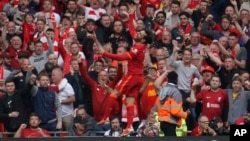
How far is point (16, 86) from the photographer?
24.9 m

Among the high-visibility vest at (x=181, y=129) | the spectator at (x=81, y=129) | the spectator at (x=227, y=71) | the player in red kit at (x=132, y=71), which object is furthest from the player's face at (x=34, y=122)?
the spectator at (x=227, y=71)

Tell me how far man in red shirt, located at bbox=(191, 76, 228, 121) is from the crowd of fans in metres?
0.02

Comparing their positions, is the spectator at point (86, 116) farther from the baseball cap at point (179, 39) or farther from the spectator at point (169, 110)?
the baseball cap at point (179, 39)

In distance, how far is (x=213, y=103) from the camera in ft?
80.2

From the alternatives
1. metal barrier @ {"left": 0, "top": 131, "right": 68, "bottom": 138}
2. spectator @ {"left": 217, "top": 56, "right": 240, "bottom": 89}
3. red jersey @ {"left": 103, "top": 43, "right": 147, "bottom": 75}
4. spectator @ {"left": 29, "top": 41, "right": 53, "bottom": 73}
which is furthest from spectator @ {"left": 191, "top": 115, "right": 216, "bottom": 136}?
spectator @ {"left": 29, "top": 41, "right": 53, "bottom": 73}

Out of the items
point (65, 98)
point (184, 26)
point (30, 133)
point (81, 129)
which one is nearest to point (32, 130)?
point (30, 133)

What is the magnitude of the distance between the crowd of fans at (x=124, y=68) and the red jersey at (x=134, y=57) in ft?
0.06

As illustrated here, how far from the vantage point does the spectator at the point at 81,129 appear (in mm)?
23703

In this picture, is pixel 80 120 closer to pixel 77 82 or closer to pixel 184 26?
pixel 77 82

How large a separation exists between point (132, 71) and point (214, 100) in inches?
63.4

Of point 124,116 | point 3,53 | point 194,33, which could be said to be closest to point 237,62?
point 194,33

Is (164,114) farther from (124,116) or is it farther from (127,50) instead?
(127,50)

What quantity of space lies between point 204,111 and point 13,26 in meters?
5.10

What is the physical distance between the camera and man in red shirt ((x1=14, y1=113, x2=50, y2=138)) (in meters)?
23.5
